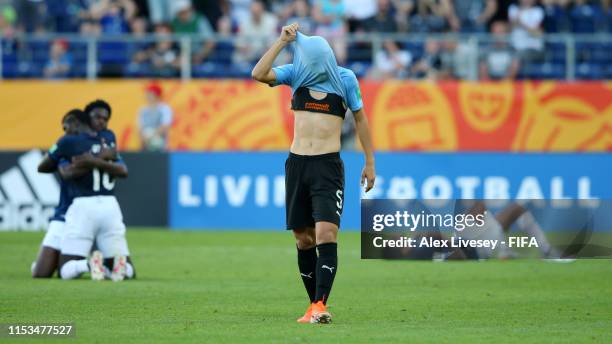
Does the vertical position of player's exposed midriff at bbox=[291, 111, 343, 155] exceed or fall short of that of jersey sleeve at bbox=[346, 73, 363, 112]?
it falls short

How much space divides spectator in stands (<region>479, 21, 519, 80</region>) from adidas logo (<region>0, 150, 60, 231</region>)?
932 cm

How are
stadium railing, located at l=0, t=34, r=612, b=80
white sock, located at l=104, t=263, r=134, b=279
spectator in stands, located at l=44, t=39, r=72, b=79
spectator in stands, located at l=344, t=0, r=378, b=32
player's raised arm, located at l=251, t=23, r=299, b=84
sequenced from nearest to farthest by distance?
1. player's raised arm, located at l=251, t=23, r=299, b=84
2. white sock, located at l=104, t=263, r=134, b=279
3. spectator in stands, located at l=44, t=39, r=72, b=79
4. stadium railing, located at l=0, t=34, r=612, b=80
5. spectator in stands, located at l=344, t=0, r=378, b=32

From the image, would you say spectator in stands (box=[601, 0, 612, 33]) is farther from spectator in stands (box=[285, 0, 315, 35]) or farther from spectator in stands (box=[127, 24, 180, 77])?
Result: spectator in stands (box=[127, 24, 180, 77])

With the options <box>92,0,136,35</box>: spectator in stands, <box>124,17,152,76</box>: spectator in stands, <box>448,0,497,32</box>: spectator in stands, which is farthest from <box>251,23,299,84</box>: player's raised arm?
<box>448,0,497,32</box>: spectator in stands

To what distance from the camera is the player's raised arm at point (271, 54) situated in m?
10.8

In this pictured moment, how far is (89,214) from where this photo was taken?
1511 cm

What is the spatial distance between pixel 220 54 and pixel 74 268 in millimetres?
11839

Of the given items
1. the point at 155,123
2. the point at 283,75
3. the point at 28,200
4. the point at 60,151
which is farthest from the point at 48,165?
the point at 155,123

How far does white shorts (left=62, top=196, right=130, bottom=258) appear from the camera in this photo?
49.7 feet

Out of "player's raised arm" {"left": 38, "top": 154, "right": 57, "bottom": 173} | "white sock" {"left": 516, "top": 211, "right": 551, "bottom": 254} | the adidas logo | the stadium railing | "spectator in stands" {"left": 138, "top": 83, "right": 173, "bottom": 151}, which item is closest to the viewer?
"white sock" {"left": 516, "top": 211, "right": 551, "bottom": 254}

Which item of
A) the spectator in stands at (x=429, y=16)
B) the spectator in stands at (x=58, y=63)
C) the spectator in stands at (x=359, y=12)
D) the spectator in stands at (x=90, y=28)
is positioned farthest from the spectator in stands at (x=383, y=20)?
the spectator in stands at (x=58, y=63)

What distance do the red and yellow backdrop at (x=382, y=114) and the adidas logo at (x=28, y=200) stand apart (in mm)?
2825

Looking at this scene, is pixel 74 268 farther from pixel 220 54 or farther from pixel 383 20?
pixel 383 20

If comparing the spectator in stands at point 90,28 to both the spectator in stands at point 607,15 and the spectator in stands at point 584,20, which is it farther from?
the spectator in stands at point 607,15
